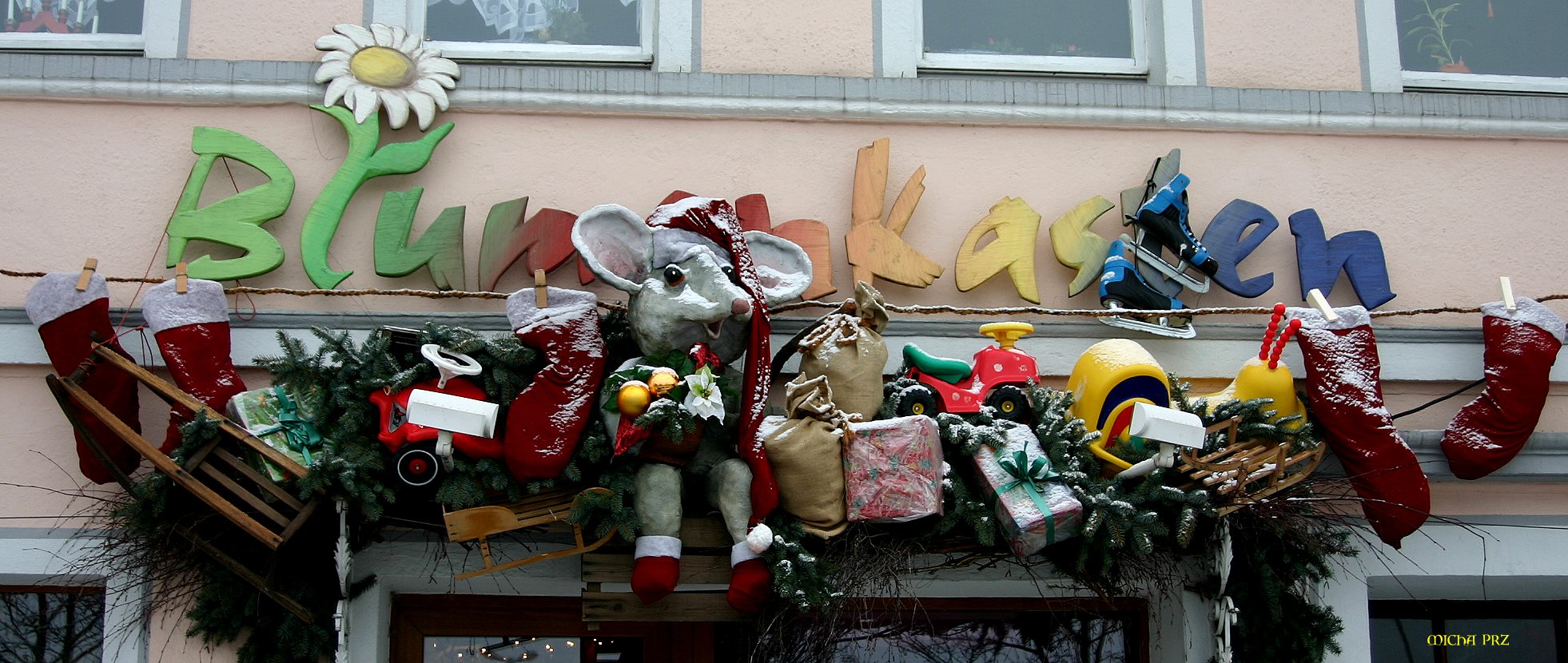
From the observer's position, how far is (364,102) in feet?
15.1

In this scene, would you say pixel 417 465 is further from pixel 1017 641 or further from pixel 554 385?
pixel 1017 641

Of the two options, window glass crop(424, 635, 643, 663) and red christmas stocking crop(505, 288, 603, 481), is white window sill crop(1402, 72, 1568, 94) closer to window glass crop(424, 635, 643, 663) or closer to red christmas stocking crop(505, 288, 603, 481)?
red christmas stocking crop(505, 288, 603, 481)

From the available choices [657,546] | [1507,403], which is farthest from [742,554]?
[1507,403]

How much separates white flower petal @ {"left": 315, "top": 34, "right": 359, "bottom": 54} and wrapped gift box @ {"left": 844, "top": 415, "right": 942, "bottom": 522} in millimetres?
2123

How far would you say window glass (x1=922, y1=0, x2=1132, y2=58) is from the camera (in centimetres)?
516

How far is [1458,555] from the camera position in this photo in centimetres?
468

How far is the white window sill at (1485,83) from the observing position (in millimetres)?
5188

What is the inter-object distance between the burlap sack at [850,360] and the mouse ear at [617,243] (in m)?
0.53

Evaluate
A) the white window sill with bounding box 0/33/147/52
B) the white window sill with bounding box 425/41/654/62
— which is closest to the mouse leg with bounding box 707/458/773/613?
the white window sill with bounding box 425/41/654/62

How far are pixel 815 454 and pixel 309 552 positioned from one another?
149 centimetres

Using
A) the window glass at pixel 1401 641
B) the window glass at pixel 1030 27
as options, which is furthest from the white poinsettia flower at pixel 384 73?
the window glass at pixel 1401 641

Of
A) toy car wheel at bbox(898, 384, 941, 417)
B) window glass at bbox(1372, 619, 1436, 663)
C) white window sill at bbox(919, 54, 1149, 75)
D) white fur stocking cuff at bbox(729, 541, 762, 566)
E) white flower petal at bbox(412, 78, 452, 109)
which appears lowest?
window glass at bbox(1372, 619, 1436, 663)

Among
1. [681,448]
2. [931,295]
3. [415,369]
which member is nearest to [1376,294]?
[931,295]

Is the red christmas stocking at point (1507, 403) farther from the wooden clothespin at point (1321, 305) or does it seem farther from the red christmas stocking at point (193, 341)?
the red christmas stocking at point (193, 341)
